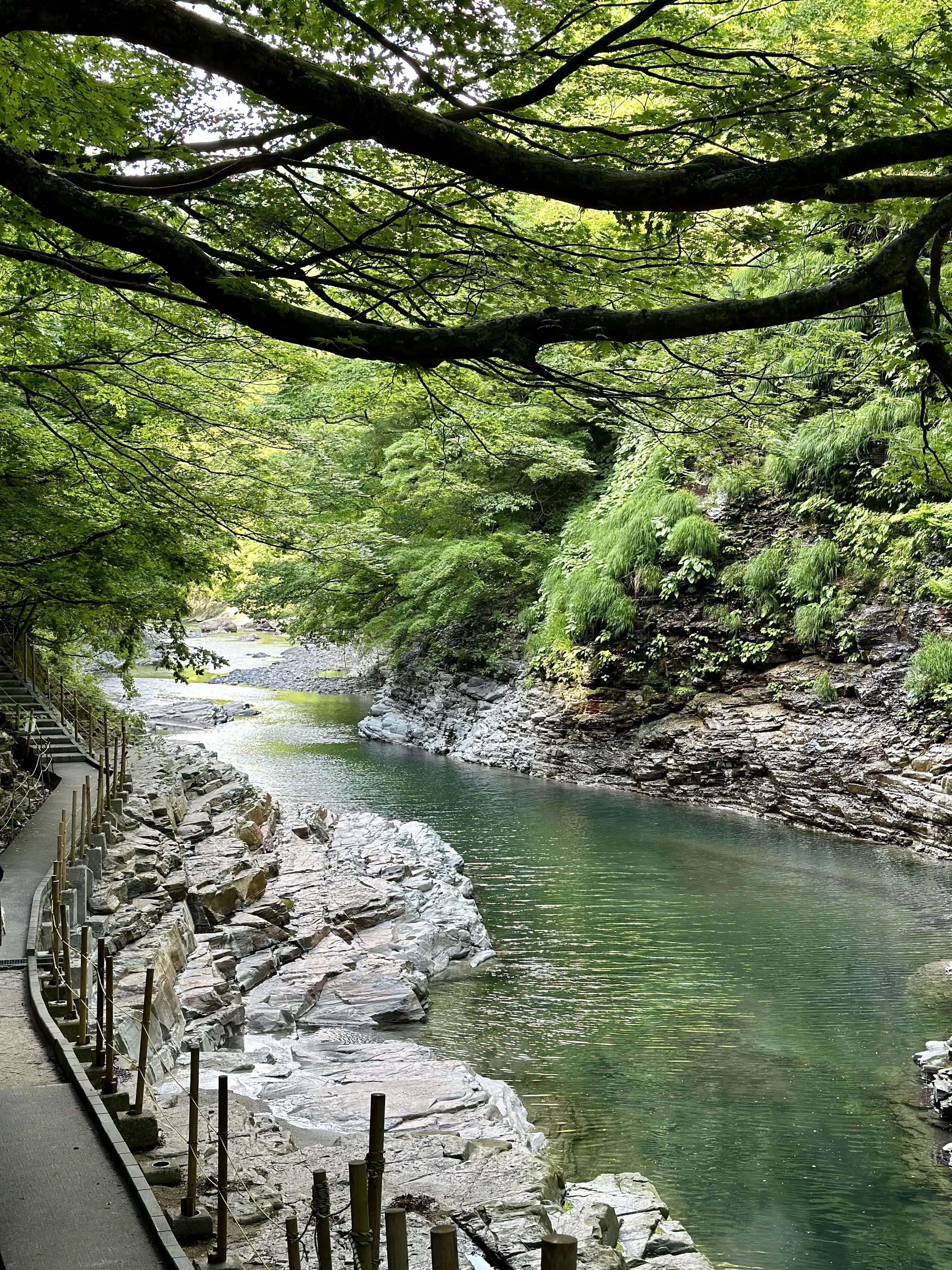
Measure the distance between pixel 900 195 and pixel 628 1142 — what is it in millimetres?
6757

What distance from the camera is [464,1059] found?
9.04m

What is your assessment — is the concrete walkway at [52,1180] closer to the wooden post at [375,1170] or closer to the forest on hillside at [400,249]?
the wooden post at [375,1170]

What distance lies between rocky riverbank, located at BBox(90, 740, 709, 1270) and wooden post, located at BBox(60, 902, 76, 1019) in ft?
1.35

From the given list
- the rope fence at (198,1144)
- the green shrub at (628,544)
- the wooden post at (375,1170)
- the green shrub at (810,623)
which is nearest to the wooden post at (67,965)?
the rope fence at (198,1144)

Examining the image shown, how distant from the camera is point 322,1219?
145 inches

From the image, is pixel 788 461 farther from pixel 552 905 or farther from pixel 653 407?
pixel 653 407

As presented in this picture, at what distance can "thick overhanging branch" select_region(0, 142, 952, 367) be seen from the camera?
337cm

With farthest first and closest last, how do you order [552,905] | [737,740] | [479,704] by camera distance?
[479,704] < [737,740] < [552,905]

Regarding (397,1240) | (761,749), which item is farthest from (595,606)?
(397,1240)

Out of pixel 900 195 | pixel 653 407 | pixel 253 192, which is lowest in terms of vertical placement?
pixel 653 407

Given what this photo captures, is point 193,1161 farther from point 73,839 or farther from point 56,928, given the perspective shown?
point 73,839

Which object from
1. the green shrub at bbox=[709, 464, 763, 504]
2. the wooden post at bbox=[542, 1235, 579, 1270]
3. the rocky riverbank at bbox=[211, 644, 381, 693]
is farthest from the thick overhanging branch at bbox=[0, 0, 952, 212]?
the rocky riverbank at bbox=[211, 644, 381, 693]

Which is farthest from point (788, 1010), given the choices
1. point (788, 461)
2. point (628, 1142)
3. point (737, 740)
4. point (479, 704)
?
point (479, 704)

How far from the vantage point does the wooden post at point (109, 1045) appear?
19.2ft
